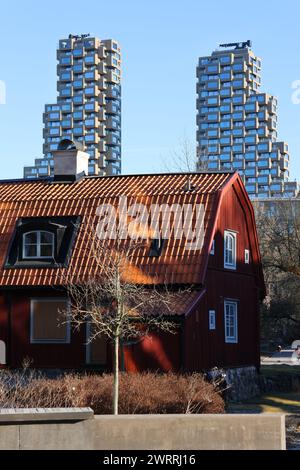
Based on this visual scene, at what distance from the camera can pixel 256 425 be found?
1548 centimetres

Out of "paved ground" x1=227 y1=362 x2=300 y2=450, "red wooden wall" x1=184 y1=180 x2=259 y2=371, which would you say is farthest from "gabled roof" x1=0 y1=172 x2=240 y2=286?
"paved ground" x1=227 y1=362 x2=300 y2=450

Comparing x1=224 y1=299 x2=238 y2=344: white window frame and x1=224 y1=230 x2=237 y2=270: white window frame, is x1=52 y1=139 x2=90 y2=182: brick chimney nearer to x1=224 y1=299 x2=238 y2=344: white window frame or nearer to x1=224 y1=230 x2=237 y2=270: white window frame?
x1=224 y1=230 x2=237 y2=270: white window frame

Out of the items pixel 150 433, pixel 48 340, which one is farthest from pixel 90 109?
pixel 150 433

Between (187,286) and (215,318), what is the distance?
125 inches

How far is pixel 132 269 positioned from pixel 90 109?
163 m

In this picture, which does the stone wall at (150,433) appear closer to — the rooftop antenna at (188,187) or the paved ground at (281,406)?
the paved ground at (281,406)

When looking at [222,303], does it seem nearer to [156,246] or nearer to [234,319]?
[234,319]

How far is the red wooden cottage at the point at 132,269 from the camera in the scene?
102 feet

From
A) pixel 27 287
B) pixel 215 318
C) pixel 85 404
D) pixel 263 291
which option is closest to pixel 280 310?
pixel 263 291

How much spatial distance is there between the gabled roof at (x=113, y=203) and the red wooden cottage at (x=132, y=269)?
0.04 metres

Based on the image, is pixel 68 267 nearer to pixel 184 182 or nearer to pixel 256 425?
pixel 184 182

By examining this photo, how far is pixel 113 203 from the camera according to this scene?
3362cm

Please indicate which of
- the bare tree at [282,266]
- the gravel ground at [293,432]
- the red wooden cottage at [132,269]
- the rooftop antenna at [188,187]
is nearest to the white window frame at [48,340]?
the red wooden cottage at [132,269]

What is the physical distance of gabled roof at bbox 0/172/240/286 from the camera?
104ft
